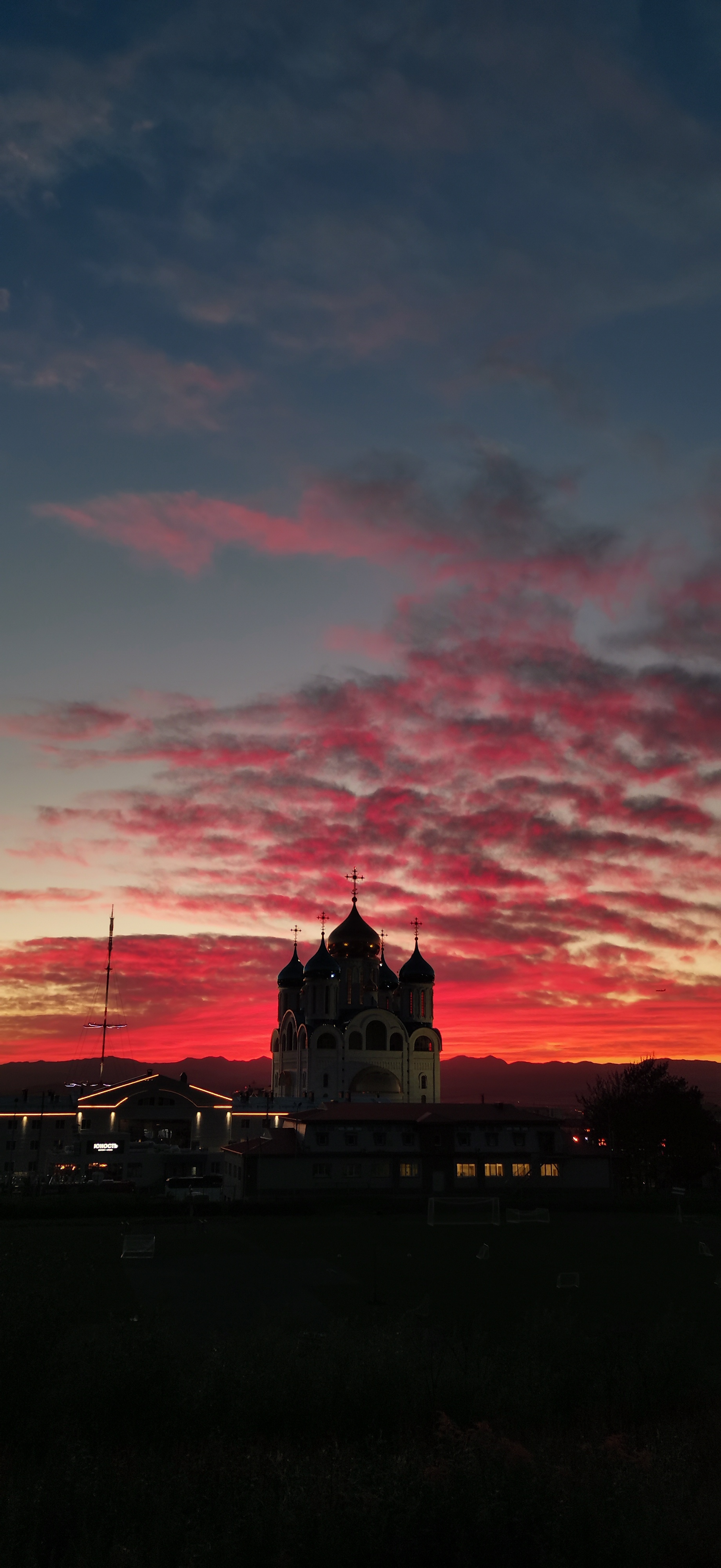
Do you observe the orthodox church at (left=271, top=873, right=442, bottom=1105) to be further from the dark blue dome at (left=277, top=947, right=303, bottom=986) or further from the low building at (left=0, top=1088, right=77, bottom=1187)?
the low building at (left=0, top=1088, right=77, bottom=1187)

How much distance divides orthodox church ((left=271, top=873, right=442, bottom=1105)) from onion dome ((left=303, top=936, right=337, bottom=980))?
80mm

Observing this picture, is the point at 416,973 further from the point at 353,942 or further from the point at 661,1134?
the point at 661,1134

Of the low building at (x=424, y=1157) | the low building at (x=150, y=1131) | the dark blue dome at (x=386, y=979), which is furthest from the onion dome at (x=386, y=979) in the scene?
the low building at (x=424, y=1157)

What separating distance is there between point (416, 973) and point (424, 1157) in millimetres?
39363

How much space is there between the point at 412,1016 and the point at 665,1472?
93.3m

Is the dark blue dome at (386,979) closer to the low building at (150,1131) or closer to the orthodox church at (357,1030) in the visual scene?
the orthodox church at (357,1030)

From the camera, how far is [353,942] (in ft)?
367

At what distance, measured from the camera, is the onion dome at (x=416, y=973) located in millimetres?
112625

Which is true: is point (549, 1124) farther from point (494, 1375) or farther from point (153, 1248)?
point (494, 1375)

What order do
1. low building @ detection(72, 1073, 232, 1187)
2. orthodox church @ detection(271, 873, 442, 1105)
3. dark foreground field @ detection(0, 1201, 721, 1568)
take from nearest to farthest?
dark foreground field @ detection(0, 1201, 721, 1568), low building @ detection(72, 1073, 232, 1187), orthodox church @ detection(271, 873, 442, 1105)

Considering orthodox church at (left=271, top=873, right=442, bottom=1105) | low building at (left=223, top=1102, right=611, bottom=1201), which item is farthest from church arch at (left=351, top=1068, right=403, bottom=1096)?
low building at (left=223, top=1102, right=611, bottom=1201)

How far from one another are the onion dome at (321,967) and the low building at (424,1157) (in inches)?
1249

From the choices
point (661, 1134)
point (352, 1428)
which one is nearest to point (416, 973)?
point (661, 1134)

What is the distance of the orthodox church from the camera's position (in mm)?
105250
